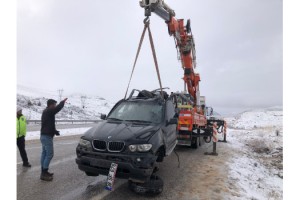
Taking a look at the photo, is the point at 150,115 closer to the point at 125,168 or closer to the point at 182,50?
the point at 125,168

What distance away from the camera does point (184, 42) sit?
11.8m

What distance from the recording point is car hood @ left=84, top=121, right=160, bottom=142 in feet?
15.8

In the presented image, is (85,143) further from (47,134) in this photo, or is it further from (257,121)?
(257,121)

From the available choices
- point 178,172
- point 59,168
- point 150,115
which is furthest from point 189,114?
Result: point 59,168

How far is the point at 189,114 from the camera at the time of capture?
10656 mm

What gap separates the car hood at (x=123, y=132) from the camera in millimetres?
4801

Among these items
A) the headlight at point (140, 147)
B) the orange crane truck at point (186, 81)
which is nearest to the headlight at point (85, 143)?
the headlight at point (140, 147)

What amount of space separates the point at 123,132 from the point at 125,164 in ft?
2.43

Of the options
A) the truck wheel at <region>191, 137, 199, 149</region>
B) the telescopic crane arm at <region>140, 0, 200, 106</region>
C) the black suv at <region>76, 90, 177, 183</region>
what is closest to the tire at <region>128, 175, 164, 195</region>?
the black suv at <region>76, 90, 177, 183</region>

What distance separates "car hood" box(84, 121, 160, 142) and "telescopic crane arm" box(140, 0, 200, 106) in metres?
4.69

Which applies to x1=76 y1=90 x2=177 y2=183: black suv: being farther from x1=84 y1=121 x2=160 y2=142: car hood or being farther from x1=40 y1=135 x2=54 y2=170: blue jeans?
x1=40 y1=135 x2=54 y2=170: blue jeans

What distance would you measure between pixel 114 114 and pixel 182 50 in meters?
6.71

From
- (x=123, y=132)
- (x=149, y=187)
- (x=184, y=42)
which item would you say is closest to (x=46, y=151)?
(x=123, y=132)

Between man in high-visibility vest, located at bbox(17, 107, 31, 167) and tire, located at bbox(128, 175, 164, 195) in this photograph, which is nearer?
tire, located at bbox(128, 175, 164, 195)
